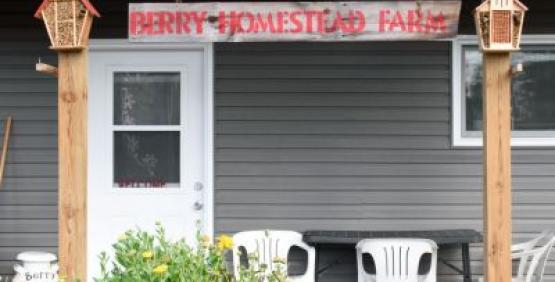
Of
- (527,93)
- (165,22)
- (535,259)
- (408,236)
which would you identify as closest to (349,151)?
(408,236)

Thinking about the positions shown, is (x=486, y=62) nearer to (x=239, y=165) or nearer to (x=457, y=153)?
(x=457, y=153)

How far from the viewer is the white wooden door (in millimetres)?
5867

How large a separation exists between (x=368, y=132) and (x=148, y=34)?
6.39 ft

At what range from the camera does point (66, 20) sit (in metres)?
4.31

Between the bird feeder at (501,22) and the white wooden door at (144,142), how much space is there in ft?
7.57

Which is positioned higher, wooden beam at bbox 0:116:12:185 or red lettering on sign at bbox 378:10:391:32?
red lettering on sign at bbox 378:10:391:32

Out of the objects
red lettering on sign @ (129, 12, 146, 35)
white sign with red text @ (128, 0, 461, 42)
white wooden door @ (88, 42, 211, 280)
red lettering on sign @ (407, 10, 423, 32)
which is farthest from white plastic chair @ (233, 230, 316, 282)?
red lettering on sign @ (407, 10, 423, 32)

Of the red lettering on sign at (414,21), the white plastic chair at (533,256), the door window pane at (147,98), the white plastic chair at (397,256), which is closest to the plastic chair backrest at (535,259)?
the white plastic chair at (533,256)

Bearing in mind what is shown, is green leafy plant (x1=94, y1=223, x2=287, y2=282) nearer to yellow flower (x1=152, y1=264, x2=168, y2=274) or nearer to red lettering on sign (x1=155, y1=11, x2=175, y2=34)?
yellow flower (x1=152, y1=264, x2=168, y2=274)

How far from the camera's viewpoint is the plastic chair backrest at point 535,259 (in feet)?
17.2

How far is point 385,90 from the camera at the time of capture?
19.1ft

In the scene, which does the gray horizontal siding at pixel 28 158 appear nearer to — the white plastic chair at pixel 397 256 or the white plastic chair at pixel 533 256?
the white plastic chair at pixel 397 256

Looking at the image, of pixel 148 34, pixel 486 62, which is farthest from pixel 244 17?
pixel 486 62

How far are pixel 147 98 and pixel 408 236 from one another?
2.15 m
